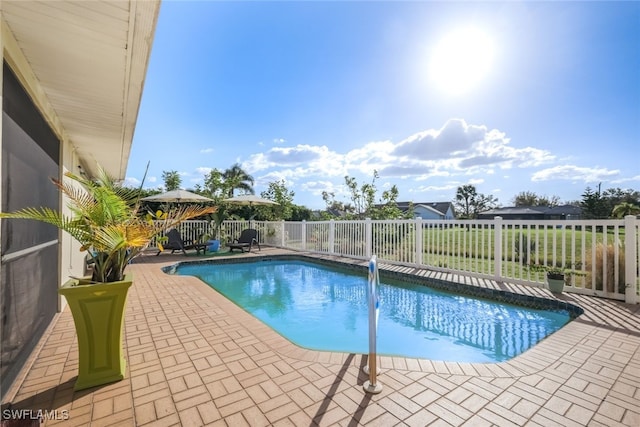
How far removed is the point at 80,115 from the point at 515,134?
57.3ft

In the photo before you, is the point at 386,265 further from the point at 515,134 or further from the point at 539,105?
the point at 515,134

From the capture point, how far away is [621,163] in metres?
24.1

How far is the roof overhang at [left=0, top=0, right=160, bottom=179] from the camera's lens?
Result: 1789mm

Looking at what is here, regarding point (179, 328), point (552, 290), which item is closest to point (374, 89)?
point (552, 290)

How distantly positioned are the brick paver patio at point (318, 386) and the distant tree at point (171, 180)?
2030cm

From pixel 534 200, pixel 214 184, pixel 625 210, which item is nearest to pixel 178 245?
pixel 214 184

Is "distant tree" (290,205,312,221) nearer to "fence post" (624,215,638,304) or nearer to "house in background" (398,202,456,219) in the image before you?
"fence post" (624,215,638,304)

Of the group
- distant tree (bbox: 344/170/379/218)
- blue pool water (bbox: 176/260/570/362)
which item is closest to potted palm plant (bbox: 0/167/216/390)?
blue pool water (bbox: 176/260/570/362)

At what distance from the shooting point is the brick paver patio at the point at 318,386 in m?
1.85

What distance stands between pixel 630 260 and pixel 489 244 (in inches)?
76.6

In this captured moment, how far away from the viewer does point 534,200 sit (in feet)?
152

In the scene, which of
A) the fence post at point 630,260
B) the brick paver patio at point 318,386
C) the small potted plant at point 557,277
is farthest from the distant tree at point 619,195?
the brick paver patio at point 318,386

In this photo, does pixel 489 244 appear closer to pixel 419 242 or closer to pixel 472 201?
pixel 419 242

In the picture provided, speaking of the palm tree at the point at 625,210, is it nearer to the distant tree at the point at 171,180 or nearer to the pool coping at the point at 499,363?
the pool coping at the point at 499,363
